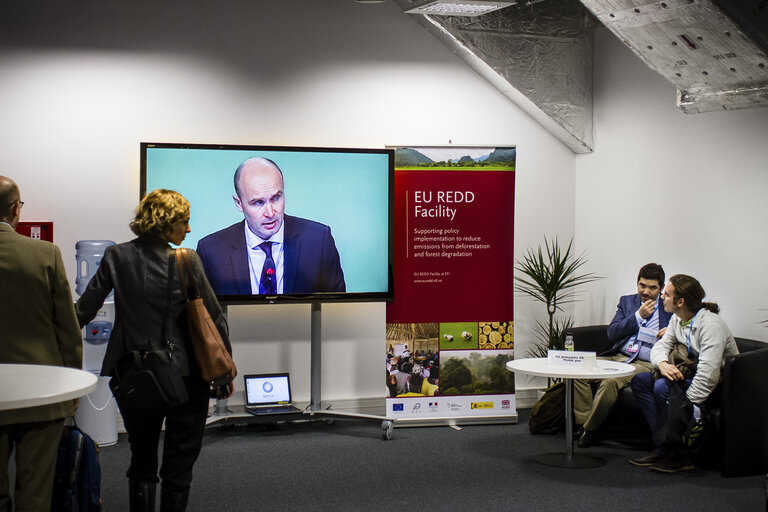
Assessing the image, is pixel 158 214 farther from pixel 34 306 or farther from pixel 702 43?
pixel 702 43

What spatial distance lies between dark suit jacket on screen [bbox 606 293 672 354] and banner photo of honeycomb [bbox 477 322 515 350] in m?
0.68

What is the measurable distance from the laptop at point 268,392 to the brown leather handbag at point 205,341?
2.73 metres

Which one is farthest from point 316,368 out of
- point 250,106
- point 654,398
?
point 654,398

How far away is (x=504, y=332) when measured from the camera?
5816mm

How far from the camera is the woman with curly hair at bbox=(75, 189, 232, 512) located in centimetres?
301

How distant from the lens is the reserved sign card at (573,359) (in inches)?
178

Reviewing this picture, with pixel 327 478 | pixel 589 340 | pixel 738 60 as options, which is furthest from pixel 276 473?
pixel 738 60

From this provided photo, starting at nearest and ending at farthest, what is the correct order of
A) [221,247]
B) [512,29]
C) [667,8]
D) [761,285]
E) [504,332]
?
[667,8]
[761,285]
[221,247]
[504,332]
[512,29]

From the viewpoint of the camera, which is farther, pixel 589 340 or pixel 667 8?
pixel 589 340

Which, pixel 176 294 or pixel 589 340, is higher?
pixel 176 294

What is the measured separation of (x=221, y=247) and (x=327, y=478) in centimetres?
176

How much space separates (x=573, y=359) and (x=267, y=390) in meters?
2.23

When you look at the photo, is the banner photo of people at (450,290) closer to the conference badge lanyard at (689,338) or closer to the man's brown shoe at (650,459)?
the man's brown shoe at (650,459)

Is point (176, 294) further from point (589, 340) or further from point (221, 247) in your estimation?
point (589, 340)
